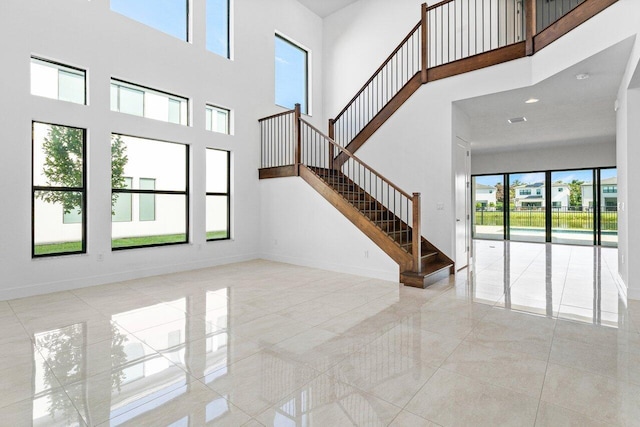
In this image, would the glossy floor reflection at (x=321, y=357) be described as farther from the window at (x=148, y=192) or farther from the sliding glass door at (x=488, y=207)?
the sliding glass door at (x=488, y=207)

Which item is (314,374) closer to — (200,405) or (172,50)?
(200,405)

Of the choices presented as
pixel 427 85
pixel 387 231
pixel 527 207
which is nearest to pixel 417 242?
pixel 387 231

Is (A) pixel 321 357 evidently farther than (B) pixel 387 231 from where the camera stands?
No

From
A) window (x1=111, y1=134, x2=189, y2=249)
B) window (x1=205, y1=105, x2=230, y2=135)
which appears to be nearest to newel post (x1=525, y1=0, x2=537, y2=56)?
window (x1=205, y1=105, x2=230, y2=135)

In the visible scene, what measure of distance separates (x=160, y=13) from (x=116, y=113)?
6.79 feet

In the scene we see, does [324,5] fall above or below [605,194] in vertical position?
above

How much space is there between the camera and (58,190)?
4555mm

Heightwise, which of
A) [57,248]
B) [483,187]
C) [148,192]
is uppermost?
[483,187]

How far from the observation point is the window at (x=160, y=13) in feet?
17.2

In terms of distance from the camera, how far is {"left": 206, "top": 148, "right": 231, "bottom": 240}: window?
6426mm

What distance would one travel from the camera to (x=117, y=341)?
2.82 metres

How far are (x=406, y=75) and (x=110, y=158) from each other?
19.7ft

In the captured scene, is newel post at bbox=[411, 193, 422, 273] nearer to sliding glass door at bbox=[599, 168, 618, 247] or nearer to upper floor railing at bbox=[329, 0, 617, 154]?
upper floor railing at bbox=[329, 0, 617, 154]

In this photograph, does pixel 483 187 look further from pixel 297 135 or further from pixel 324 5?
pixel 297 135
